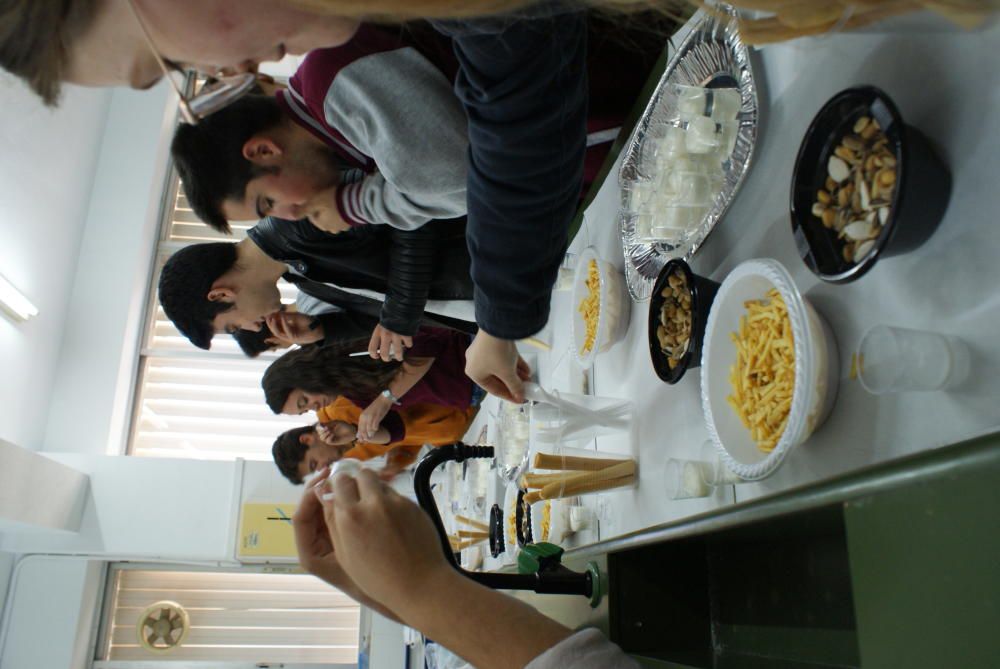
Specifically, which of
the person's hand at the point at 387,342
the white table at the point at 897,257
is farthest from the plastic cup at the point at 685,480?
the person's hand at the point at 387,342

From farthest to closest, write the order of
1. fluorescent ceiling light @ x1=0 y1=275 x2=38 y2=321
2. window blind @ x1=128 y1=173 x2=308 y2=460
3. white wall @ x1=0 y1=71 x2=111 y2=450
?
window blind @ x1=128 y1=173 x2=308 y2=460 → white wall @ x1=0 y1=71 x2=111 y2=450 → fluorescent ceiling light @ x1=0 y1=275 x2=38 y2=321

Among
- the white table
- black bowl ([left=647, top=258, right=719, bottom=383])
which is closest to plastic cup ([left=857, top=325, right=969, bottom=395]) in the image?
the white table

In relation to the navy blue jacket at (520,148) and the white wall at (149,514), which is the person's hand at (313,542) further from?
the white wall at (149,514)

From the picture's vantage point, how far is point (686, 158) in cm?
99

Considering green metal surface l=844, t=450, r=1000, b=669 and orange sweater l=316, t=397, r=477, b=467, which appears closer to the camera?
green metal surface l=844, t=450, r=1000, b=669

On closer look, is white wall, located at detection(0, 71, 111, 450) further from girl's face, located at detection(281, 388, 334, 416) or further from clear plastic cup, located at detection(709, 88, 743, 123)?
clear plastic cup, located at detection(709, 88, 743, 123)

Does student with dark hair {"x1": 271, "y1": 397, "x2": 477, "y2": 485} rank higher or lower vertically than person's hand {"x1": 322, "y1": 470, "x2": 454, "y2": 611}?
higher

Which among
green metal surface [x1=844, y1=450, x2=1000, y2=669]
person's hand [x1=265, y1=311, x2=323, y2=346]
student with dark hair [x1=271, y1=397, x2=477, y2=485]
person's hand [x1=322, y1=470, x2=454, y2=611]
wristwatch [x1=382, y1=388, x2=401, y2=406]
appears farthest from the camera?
student with dark hair [x1=271, y1=397, x2=477, y2=485]

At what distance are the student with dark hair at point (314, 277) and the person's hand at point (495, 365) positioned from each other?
0.48 metres

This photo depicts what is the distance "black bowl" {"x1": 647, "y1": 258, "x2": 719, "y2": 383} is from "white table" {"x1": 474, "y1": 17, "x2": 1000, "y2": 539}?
0.05 metres

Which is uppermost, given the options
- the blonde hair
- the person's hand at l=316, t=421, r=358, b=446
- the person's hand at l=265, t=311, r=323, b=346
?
the person's hand at l=265, t=311, r=323, b=346

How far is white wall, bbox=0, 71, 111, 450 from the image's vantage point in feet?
12.2

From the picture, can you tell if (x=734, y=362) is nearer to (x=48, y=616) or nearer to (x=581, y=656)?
(x=581, y=656)

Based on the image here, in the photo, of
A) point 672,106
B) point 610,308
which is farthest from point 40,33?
point 610,308
